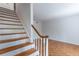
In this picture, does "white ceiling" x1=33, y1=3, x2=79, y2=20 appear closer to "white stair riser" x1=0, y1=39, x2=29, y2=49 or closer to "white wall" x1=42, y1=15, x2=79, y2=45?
"white wall" x1=42, y1=15, x2=79, y2=45

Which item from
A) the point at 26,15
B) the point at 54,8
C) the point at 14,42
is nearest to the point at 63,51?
the point at 54,8

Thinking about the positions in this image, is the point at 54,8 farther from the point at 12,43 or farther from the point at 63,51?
the point at 12,43

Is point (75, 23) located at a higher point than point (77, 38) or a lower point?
higher

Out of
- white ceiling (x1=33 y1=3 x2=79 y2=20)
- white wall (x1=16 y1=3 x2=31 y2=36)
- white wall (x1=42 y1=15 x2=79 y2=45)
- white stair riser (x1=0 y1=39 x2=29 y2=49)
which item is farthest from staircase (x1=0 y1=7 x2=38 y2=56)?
white wall (x1=42 y1=15 x2=79 y2=45)

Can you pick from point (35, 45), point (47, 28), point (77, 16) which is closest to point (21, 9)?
point (35, 45)

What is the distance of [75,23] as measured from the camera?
6.72 metres

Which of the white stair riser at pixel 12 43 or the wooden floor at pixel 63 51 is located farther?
the wooden floor at pixel 63 51

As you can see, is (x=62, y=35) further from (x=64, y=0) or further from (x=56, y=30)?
(x=64, y=0)

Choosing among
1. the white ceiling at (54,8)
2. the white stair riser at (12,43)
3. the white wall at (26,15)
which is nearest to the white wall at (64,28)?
the white ceiling at (54,8)

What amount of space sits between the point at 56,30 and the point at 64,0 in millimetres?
7240

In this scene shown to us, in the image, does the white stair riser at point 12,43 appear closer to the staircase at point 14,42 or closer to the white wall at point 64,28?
the staircase at point 14,42

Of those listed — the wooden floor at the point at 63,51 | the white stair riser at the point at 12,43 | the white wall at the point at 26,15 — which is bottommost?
the wooden floor at the point at 63,51

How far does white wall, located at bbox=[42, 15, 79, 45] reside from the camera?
6730 mm

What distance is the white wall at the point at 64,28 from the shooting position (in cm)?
673
